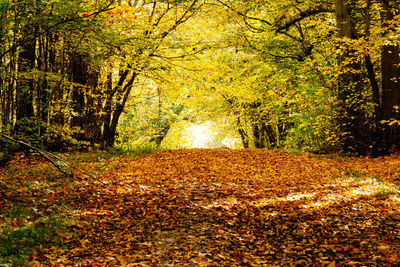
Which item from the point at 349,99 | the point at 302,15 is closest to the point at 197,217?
the point at 349,99

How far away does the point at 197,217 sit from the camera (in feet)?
19.0

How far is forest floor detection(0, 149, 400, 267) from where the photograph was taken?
4.30m

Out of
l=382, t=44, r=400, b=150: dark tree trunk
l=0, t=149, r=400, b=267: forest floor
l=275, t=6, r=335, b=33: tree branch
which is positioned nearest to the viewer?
l=0, t=149, r=400, b=267: forest floor

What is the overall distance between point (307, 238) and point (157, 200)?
315 centimetres

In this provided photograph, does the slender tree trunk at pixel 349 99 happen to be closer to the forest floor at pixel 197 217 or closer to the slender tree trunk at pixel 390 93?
the slender tree trunk at pixel 390 93

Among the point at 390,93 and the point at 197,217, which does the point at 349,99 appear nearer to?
the point at 390,93

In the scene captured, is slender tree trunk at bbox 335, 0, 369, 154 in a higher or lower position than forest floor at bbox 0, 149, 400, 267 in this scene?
higher

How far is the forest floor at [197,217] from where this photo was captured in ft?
14.1

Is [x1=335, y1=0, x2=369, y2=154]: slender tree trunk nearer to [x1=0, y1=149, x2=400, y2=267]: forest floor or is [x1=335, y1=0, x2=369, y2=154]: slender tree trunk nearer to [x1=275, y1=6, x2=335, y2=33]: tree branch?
[x1=275, y1=6, x2=335, y2=33]: tree branch

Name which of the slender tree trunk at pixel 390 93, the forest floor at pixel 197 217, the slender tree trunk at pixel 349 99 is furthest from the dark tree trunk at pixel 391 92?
the forest floor at pixel 197 217

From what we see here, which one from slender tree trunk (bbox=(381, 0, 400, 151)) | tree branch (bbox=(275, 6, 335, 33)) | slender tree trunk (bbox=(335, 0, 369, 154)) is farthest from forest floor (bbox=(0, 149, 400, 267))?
tree branch (bbox=(275, 6, 335, 33))

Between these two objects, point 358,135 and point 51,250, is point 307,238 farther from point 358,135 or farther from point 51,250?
point 358,135

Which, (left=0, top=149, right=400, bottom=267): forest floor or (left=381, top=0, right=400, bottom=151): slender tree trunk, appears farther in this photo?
(left=381, top=0, right=400, bottom=151): slender tree trunk

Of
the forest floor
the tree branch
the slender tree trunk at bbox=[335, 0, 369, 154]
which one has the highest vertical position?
the tree branch
